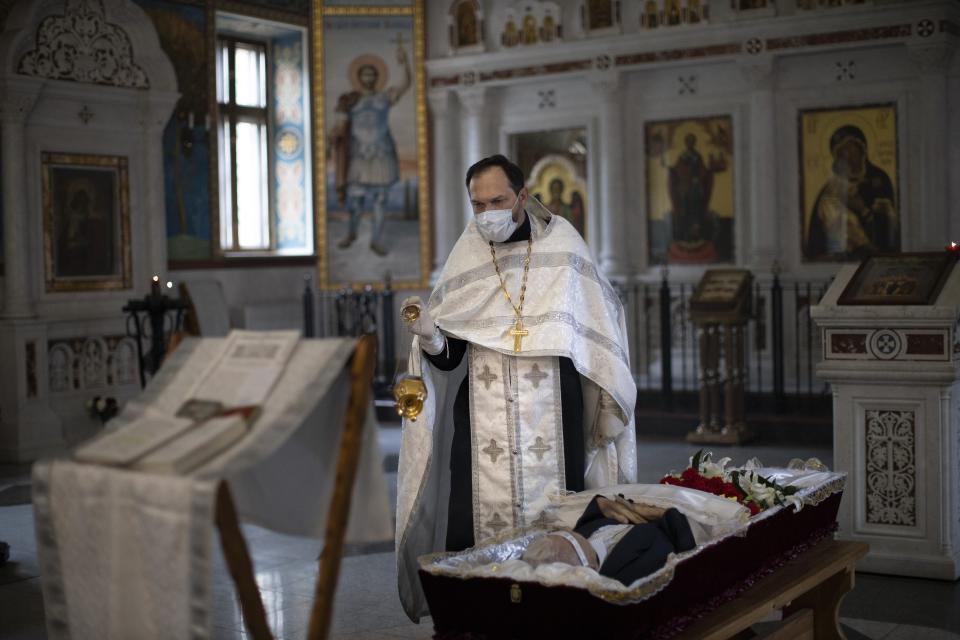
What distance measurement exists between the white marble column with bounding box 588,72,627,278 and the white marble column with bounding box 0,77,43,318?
5.68 m

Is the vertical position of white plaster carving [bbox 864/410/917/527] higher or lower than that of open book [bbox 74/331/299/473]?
lower

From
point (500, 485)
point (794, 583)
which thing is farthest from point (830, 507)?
point (500, 485)

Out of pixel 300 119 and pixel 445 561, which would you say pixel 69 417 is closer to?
pixel 300 119

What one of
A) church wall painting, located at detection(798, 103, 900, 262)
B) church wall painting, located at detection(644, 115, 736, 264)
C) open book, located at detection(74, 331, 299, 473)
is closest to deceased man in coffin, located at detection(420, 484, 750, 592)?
open book, located at detection(74, 331, 299, 473)

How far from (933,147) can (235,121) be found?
7186 mm

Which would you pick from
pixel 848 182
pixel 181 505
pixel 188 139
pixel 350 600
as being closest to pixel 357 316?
pixel 188 139

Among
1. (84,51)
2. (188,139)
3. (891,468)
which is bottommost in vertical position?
(891,468)

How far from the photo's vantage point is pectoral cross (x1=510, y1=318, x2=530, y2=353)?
411cm

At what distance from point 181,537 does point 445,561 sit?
1.14m

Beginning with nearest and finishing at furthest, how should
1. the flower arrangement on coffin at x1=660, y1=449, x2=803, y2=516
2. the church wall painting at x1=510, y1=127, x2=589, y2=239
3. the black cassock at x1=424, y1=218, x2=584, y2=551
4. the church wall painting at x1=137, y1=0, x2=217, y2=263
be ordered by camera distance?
the flower arrangement on coffin at x1=660, y1=449, x2=803, y2=516 < the black cassock at x1=424, y1=218, x2=584, y2=551 < the church wall painting at x1=137, y1=0, x2=217, y2=263 < the church wall painting at x1=510, y1=127, x2=589, y2=239

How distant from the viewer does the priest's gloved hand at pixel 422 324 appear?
3.64 meters

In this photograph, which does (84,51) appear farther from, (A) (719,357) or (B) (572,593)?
(B) (572,593)

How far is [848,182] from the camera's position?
37.7ft

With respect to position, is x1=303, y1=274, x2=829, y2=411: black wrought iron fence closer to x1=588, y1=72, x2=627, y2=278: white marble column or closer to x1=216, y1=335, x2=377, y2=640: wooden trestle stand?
x1=588, y1=72, x2=627, y2=278: white marble column
